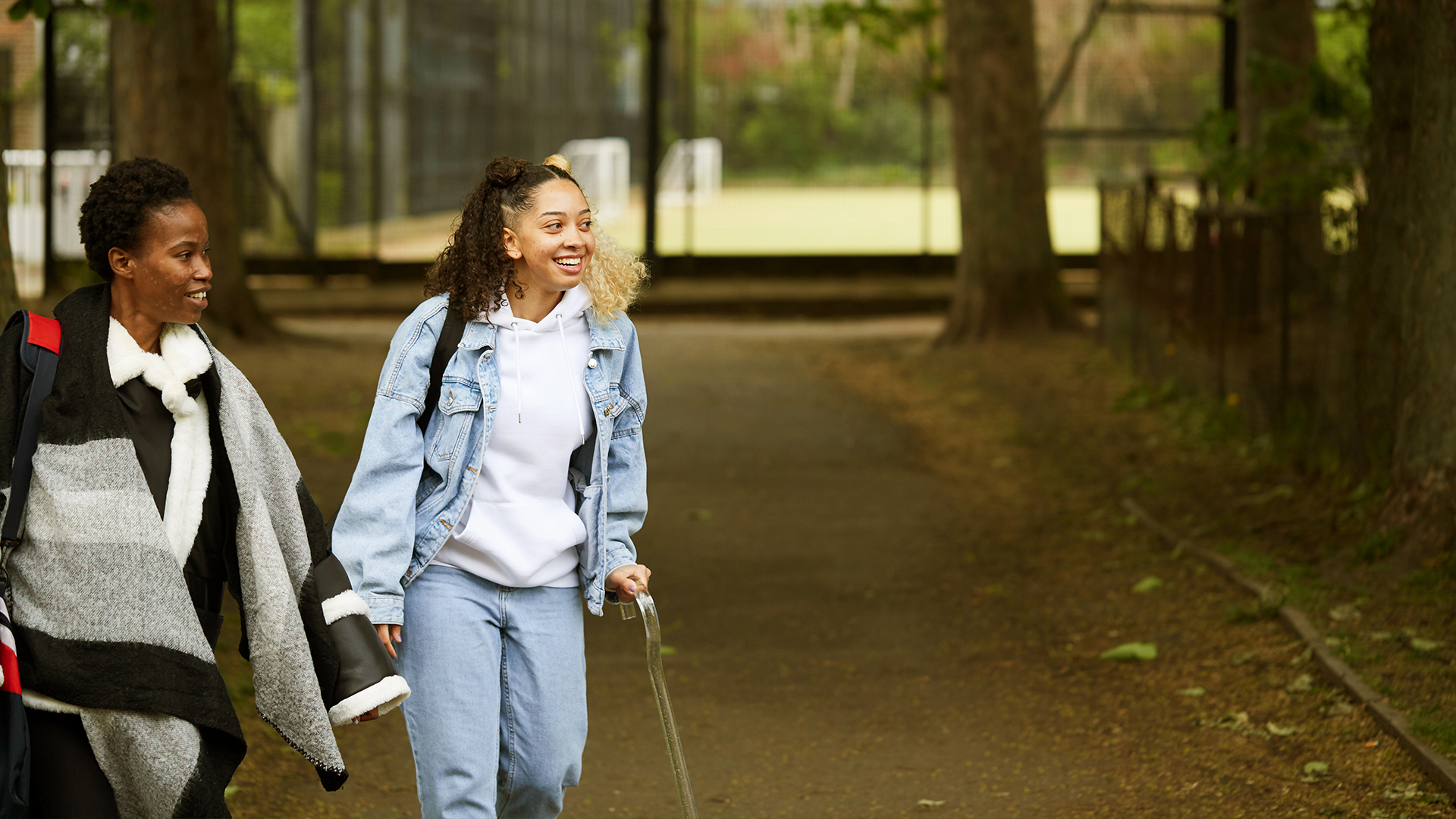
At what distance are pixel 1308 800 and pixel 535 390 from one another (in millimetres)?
2782

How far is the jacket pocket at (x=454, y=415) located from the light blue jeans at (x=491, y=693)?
0.26 metres

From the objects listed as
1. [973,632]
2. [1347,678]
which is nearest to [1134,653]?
[973,632]

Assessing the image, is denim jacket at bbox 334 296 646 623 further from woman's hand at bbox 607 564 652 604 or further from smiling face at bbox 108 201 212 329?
smiling face at bbox 108 201 212 329

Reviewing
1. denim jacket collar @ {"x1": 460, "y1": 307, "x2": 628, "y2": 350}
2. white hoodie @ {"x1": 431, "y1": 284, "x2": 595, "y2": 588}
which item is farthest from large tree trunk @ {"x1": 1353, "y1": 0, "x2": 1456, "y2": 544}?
white hoodie @ {"x1": 431, "y1": 284, "x2": 595, "y2": 588}

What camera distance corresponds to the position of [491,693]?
11.3ft

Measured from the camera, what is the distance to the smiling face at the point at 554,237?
11.4 feet

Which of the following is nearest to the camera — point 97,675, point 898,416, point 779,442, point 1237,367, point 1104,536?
point 97,675

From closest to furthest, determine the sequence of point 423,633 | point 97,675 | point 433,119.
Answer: point 97,675, point 423,633, point 433,119

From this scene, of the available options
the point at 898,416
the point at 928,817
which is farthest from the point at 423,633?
the point at 898,416

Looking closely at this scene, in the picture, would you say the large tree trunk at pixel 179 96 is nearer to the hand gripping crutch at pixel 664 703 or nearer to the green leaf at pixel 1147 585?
the green leaf at pixel 1147 585

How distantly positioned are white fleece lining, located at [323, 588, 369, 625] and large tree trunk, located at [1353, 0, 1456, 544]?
4.85 meters

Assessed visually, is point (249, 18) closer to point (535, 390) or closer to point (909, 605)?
point (909, 605)

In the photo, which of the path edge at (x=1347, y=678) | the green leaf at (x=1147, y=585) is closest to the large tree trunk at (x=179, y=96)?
the green leaf at (x=1147, y=585)

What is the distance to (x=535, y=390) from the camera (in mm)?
3494
